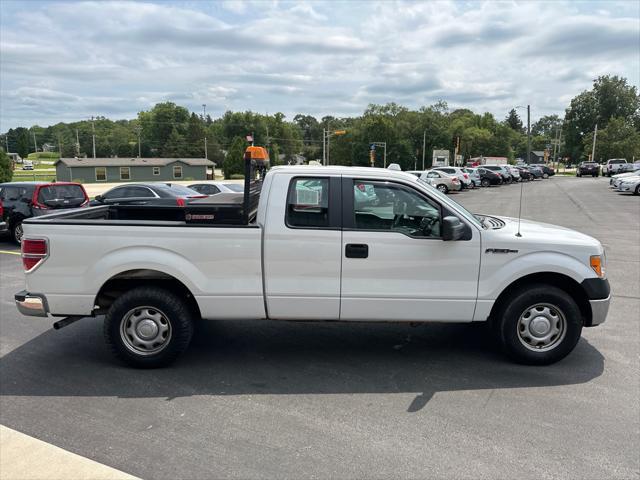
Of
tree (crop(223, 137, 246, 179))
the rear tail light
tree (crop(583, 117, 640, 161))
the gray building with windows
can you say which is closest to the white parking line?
the rear tail light

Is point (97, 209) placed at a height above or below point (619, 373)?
above

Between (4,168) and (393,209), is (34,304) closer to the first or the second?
(393,209)

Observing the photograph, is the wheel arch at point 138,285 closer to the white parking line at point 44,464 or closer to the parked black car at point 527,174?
the white parking line at point 44,464

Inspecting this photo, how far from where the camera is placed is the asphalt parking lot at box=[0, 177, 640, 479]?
11.2ft


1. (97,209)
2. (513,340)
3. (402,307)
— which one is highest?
(97,209)

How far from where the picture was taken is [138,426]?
387cm

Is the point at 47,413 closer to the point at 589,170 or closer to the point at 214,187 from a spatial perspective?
the point at 214,187

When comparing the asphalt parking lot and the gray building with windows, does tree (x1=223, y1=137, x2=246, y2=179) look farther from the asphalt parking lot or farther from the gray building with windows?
the asphalt parking lot

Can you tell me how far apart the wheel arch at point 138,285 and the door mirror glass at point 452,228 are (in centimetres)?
243

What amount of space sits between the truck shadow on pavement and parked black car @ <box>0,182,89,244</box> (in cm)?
811

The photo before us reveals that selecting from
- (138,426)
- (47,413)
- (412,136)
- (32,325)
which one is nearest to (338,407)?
(138,426)

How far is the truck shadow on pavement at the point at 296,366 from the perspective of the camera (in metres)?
4.54

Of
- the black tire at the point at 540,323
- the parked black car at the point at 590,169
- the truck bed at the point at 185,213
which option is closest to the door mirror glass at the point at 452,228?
the black tire at the point at 540,323

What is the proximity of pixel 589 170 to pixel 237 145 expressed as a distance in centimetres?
4454
